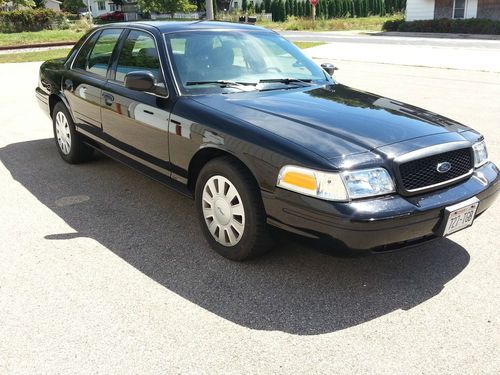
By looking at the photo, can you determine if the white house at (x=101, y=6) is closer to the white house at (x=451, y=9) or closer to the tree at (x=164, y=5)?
the tree at (x=164, y=5)

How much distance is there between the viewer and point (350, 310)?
309 centimetres

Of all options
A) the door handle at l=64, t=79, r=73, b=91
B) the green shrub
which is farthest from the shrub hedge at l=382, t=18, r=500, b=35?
A: the door handle at l=64, t=79, r=73, b=91

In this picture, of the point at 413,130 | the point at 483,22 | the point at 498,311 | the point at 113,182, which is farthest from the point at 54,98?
the point at 483,22

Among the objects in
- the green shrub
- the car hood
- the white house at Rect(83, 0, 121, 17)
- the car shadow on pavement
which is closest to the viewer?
the car shadow on pavement

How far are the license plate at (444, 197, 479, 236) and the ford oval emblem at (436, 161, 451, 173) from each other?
0.23 metres

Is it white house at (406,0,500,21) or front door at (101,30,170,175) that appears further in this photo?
white house at (406,0,500,21)

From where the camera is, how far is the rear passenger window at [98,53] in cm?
498

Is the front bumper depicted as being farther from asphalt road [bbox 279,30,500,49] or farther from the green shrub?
the green shrub

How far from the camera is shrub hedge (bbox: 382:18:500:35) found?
1224 inches

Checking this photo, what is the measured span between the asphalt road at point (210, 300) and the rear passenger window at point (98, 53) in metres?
1.31

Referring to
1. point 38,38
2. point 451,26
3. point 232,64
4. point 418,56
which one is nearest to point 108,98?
point 232,64

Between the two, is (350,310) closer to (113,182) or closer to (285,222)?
(285,222)

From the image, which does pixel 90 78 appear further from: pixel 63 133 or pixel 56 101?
pixel 56 101

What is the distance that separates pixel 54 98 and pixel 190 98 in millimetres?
2897
